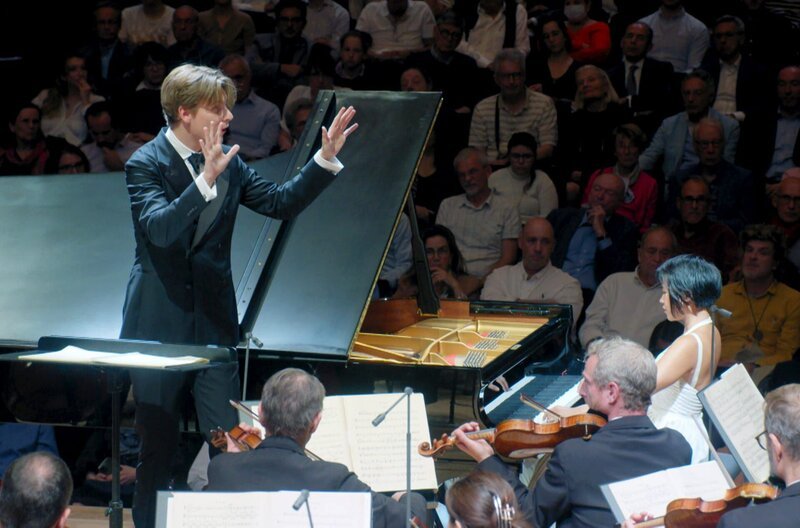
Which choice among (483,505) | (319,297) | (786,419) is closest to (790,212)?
(319,297)

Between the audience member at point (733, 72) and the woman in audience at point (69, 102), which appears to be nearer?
the audience member at point (733, 72)

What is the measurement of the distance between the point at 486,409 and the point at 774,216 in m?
3.61

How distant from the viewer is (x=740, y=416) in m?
3.52

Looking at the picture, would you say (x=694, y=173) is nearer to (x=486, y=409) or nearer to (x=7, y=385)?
(x=486, y=409)

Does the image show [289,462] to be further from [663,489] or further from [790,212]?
[790,212]

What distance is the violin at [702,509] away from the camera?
274 cm

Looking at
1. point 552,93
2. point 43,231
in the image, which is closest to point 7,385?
point 43,231

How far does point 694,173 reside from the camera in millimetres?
7496

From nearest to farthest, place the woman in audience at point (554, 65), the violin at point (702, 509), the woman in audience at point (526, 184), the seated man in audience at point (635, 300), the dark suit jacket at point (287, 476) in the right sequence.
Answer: the violin at point (702, 509) → the dark suit jacket at point (287, 476) → the seated man in audience at point (635, 300) → the woman in audience at point (526, 184) → the woman in audience at point (554, 65)

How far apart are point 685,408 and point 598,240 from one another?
293 cm

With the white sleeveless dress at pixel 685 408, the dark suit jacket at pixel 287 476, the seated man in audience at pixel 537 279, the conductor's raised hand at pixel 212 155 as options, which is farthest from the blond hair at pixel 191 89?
the seated man in audience at pixel 537 279

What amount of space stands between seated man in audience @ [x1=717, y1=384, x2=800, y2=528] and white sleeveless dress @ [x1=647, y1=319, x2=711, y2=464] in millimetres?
1225

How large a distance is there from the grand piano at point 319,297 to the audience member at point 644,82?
3323mm

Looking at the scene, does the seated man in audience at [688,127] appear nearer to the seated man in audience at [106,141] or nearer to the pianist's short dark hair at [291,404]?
the seated man in audience at [106,141]
